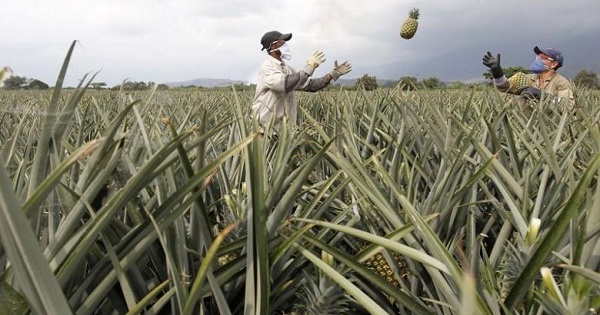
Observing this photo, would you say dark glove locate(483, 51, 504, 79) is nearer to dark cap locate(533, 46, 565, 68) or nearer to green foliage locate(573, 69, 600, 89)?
dark cap locate(533, 46, 565, 68)

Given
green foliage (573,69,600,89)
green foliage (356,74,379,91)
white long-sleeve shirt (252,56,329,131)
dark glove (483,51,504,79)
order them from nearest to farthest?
green foliage (356,74,379,91)
white long-sleeve shirt (252,56,329,131)
dark glove (483,51,504,79)
green foliage (573,69,600,89)

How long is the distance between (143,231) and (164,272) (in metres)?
0.09

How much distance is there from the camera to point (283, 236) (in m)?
0.57

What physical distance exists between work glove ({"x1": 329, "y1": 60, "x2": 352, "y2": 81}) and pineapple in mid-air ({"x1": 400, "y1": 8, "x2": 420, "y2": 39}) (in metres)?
1.00

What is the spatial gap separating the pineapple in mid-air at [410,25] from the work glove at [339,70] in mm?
996

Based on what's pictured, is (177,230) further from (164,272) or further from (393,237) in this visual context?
(393,237)

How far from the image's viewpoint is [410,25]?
4.55 metres

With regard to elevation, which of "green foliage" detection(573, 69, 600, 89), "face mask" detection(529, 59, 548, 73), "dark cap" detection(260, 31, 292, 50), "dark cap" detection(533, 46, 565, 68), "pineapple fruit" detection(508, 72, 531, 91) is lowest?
"green foliage" detection(573, 69, 600, 89)

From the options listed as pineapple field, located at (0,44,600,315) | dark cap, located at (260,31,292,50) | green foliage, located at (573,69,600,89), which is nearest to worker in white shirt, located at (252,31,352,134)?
dark cap, located at (260,31,292,50)

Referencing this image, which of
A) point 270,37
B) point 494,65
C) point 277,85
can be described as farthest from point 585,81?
point 277,85

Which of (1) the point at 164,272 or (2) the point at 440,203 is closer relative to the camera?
(1) the point at 164,272

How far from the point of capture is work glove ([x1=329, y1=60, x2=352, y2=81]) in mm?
3556

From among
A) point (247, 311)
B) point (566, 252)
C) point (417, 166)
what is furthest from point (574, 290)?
point (417, 166)

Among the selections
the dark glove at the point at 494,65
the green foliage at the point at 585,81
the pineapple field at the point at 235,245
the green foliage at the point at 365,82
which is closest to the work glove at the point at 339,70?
the green foliage at the point at 365,82
